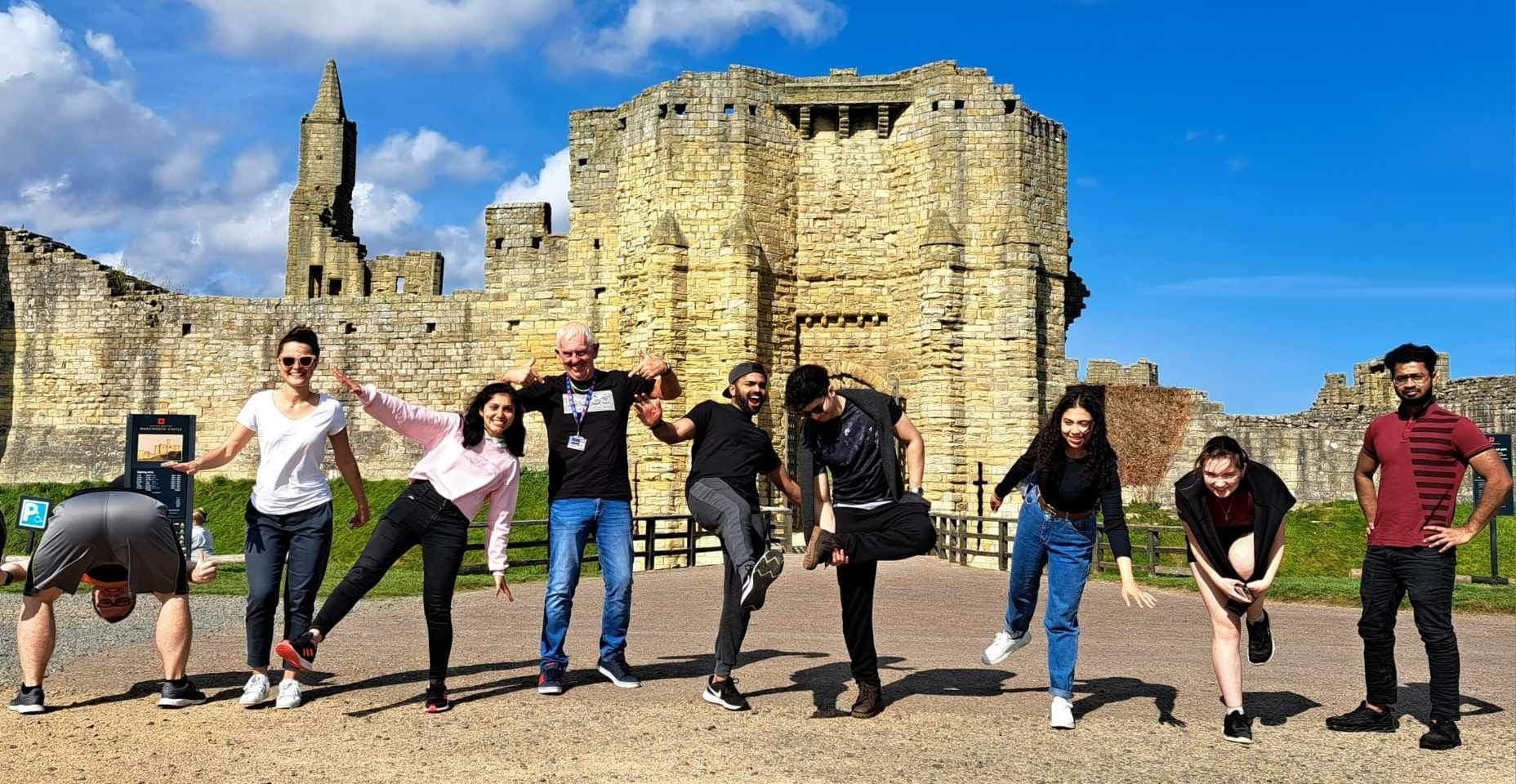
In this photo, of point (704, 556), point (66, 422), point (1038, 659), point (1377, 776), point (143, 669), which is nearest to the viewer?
point (1377, 776)

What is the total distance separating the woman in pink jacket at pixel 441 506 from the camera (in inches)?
242

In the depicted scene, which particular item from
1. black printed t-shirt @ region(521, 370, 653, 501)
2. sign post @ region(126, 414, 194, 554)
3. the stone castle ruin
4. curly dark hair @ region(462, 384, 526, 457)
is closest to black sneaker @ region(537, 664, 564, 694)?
black printed t-shirt @ region(521, 370, 653, 501)

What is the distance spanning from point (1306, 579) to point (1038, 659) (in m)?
8.70

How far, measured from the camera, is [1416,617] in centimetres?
601

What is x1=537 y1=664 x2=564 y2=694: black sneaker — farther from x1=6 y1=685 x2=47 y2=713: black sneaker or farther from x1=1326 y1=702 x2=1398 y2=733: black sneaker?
x1=1326 y1=702 x2=1398 y2=733: black sneaker

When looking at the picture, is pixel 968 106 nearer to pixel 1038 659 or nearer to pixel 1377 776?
pixel 1038 659

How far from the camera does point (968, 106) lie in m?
23.1

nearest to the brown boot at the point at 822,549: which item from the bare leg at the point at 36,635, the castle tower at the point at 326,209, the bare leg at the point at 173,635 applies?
the bare leg at the point at 173,635

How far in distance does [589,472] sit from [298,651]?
1.83 m

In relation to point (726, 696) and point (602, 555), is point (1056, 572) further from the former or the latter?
point (602, 555)

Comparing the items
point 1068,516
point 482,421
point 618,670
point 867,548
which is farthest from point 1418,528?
point 482,421

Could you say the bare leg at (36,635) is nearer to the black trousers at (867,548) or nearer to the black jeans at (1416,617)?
the black trousers at (867,548)

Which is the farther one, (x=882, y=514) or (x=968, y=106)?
(x=968, y=106)

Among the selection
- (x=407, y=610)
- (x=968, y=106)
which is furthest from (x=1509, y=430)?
(x=407, y=610)
